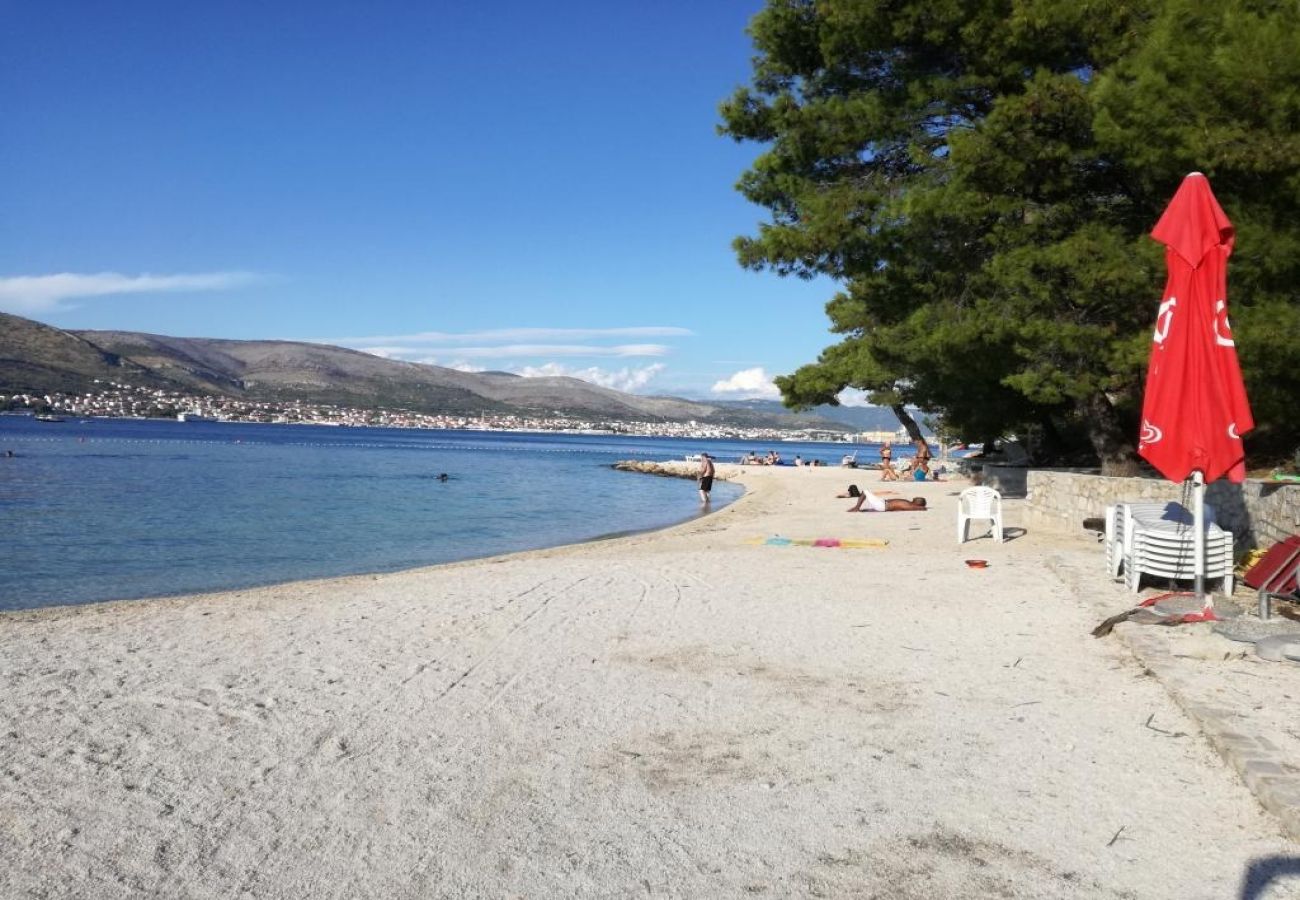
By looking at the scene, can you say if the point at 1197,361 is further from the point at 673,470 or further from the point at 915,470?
the point at 673,470

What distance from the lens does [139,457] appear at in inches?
2042

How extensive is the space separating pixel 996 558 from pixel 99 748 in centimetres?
929

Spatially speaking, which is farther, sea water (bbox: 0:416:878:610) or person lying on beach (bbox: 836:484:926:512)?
person lying on beach (bbox: 836:484:926:512)

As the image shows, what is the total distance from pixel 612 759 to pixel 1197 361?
4709mm

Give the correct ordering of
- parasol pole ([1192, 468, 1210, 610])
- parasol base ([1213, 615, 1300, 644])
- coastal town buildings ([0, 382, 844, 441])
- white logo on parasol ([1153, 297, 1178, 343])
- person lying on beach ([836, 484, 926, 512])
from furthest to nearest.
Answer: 1. coastal town buildings ([0, 382, 844, 441])
2. person lying on beach ([836, 484, 926, 512])
3. parasol pole ([1192, 468, 1210, 610])
4. white logo on parasol ([1153, 297, 1178, 343])
5. parasol base ([1213, 615, 1300, 644])

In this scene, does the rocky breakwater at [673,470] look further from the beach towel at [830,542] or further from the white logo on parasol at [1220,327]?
the white logo on parasol at [1220,327]

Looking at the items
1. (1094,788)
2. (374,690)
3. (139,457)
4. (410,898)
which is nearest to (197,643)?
(374,690)

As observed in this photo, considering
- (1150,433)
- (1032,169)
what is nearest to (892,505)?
(1032,169)

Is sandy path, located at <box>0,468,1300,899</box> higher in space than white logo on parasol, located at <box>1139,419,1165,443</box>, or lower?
lower

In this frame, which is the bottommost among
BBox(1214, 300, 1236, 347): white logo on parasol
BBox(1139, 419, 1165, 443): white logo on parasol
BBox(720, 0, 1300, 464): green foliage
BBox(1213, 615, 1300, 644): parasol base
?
BBox(1213, 615, 1300, 644): parasol base

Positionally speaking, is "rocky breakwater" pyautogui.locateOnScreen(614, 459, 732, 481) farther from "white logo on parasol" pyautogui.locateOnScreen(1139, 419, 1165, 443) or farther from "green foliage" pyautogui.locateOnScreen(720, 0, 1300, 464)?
"white logo on parasol" pyautogui.locateOnScreen(1139, 419, 1165, 443)

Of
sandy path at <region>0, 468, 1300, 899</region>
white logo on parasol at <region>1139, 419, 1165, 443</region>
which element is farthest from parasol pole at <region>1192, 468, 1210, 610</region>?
sandy path at <region>0, 468, 1300, 899</region>

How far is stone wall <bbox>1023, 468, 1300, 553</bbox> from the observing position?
8.77m

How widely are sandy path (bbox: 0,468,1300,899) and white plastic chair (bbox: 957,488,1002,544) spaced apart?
187 inches
